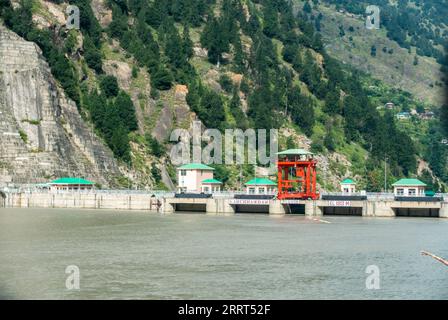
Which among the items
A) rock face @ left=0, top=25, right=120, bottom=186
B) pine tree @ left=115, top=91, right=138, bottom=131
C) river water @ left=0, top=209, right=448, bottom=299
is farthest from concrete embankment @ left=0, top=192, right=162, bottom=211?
pine tree @ left=115, top=91, right=138, bottom=131

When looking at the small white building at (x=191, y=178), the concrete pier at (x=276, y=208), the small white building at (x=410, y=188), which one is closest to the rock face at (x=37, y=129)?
the small white building at (x=191, y=178)

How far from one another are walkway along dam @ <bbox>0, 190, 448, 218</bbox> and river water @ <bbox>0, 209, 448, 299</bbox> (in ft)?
69.6

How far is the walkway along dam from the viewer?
485ft

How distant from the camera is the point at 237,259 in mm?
80000

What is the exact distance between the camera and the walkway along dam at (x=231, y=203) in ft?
485

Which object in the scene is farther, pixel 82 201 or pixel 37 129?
pixel 37 129

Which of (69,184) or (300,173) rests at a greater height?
(300,173)

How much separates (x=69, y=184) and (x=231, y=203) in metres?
30.8

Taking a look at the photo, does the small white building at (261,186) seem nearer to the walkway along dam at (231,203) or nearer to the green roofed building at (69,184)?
the walkway along dam at (231,203)

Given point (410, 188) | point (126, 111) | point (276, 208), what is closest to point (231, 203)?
point (276, 208)

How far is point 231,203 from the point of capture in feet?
517

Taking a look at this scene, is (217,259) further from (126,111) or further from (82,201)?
(126,111)

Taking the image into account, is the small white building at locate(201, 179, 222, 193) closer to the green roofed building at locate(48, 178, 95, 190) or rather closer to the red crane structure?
the red crane structure

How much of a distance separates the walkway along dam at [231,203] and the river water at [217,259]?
2121cm
